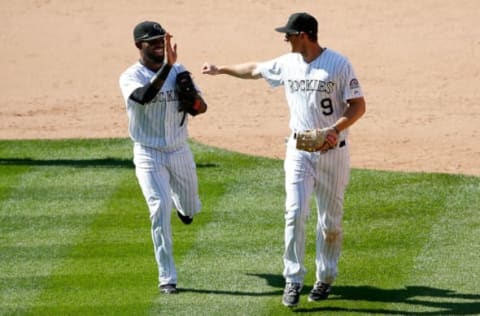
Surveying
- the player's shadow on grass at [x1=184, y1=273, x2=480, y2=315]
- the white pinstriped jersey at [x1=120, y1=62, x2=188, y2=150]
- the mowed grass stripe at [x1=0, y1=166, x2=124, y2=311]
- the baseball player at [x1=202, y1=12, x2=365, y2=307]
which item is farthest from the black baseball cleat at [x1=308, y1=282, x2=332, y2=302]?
the mowed grass stripe at [x1=0, y1=166, x2=124, y2=311]

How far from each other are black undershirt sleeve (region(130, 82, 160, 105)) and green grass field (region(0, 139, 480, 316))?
1364 mm

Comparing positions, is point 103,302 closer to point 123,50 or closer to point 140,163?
point 140,163

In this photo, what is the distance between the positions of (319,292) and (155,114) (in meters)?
1.69

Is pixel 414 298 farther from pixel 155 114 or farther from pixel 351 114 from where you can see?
pixel 155 114

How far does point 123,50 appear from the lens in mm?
19703

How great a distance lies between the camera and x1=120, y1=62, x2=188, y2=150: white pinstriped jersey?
33.6ft

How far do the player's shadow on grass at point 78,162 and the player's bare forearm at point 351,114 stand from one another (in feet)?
14.9

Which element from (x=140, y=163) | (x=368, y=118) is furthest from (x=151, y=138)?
(x=368, y=118)

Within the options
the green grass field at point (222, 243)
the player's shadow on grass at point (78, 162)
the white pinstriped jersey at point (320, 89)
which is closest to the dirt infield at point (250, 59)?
the player's shadow on grass at point (78, 162)

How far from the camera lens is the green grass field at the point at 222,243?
1002 cm

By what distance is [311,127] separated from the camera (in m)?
9.76

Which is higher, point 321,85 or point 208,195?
point 321,85

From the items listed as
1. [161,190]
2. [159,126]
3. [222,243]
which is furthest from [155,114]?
[222,243]

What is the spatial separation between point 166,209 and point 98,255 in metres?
1.15
